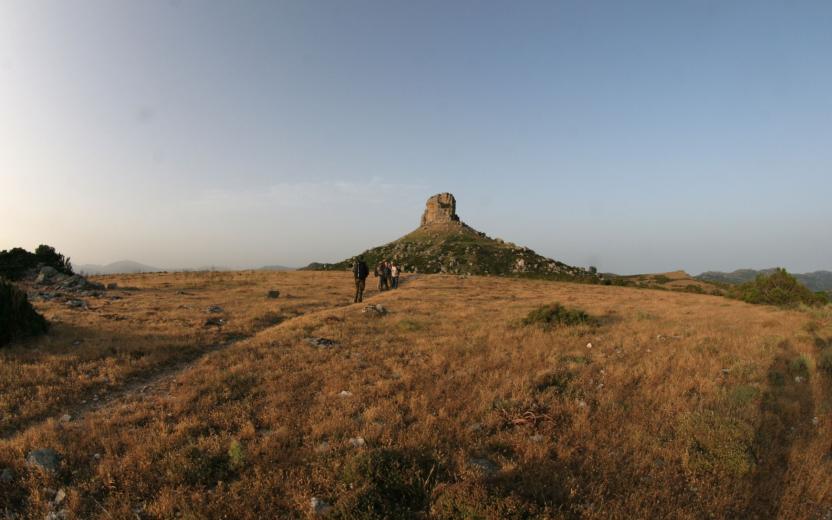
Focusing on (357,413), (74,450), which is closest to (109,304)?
(74,450)

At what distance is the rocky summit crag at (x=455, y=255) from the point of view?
10831 centimetres

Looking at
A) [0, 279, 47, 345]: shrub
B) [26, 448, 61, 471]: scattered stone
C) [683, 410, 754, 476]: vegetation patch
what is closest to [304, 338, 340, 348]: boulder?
[26, 448, 61, 471]: scattered stone

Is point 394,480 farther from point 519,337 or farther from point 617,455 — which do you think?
point 519,337

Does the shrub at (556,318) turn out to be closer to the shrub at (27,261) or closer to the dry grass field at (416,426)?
the dry grass field at (416,426)

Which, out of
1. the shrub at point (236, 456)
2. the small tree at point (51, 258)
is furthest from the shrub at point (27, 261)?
the shrub at point (236, 456)

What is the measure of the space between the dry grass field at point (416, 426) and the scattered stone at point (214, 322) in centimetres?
209

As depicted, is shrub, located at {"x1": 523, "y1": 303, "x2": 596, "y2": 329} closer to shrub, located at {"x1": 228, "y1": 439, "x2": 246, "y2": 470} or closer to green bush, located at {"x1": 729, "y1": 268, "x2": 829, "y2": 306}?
shrub, located at {"x1": 228, "y1": 439, "x2": 246, "y2": 470}

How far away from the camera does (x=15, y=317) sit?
12.6 m

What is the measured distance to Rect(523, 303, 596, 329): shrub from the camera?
17.4 meters

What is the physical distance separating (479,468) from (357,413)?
3034mm

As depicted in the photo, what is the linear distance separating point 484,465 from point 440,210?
183 meters

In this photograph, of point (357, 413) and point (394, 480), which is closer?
point (394, 480)

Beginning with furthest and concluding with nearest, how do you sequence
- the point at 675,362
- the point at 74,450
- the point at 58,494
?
the point at 675,362 < the point at 74,450 < the point at 58,494

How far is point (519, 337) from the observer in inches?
588
